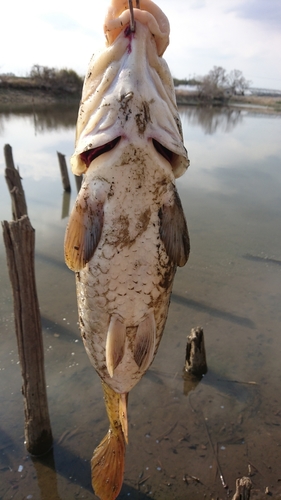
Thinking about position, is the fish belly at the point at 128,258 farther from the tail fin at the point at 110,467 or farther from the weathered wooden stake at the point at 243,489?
the weathered wooden stake at the point at 243,489

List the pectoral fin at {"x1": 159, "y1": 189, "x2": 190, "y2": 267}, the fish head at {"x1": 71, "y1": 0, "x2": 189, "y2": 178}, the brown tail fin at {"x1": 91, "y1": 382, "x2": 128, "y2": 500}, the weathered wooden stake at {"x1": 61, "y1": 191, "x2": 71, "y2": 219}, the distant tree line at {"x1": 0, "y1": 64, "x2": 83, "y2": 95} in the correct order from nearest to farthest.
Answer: the fish head at {"x1": 71, "y1": 0, "x2": 189, "y2": 178}
the pectoral fin at {"x1": 159, "y1": 189, "x2": 190, "y2": 267}
the brown tail fin at {"x1": 91, "y1": 382, "x2": 128, "y2": 500}
the weathered wooden stake at {"x1": 61, "y1": 191, "x2": 71, "y2": 219}
the distant tree line at {"x1": 0, "y1": 64, "x2": 83, "y2": 95}

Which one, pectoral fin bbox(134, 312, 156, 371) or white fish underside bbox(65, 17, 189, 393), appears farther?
pectoral fin bbox(134, 312, 156, 371)

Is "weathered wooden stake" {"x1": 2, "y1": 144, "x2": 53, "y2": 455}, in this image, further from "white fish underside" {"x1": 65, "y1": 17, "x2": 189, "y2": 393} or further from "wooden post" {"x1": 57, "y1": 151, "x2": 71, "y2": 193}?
"wooden post" {"x1": 57, "y1": 151, "x2": 71, "y2": 193}

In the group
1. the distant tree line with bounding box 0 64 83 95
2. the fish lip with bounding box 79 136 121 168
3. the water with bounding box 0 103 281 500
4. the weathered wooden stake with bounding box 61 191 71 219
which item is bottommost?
the water with bounding box 0 103 281 500

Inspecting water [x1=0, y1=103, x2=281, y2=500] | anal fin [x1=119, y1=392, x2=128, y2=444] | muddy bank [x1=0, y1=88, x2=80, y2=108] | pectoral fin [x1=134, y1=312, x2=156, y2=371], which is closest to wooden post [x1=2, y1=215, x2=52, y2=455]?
water [x1=0, y1=103, x2=281, y2=500]

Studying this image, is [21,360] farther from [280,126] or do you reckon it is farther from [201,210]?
[280,126]

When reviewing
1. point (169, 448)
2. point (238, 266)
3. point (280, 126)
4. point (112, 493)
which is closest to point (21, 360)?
point (112, 493)

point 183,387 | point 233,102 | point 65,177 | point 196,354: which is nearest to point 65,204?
point 65,177
